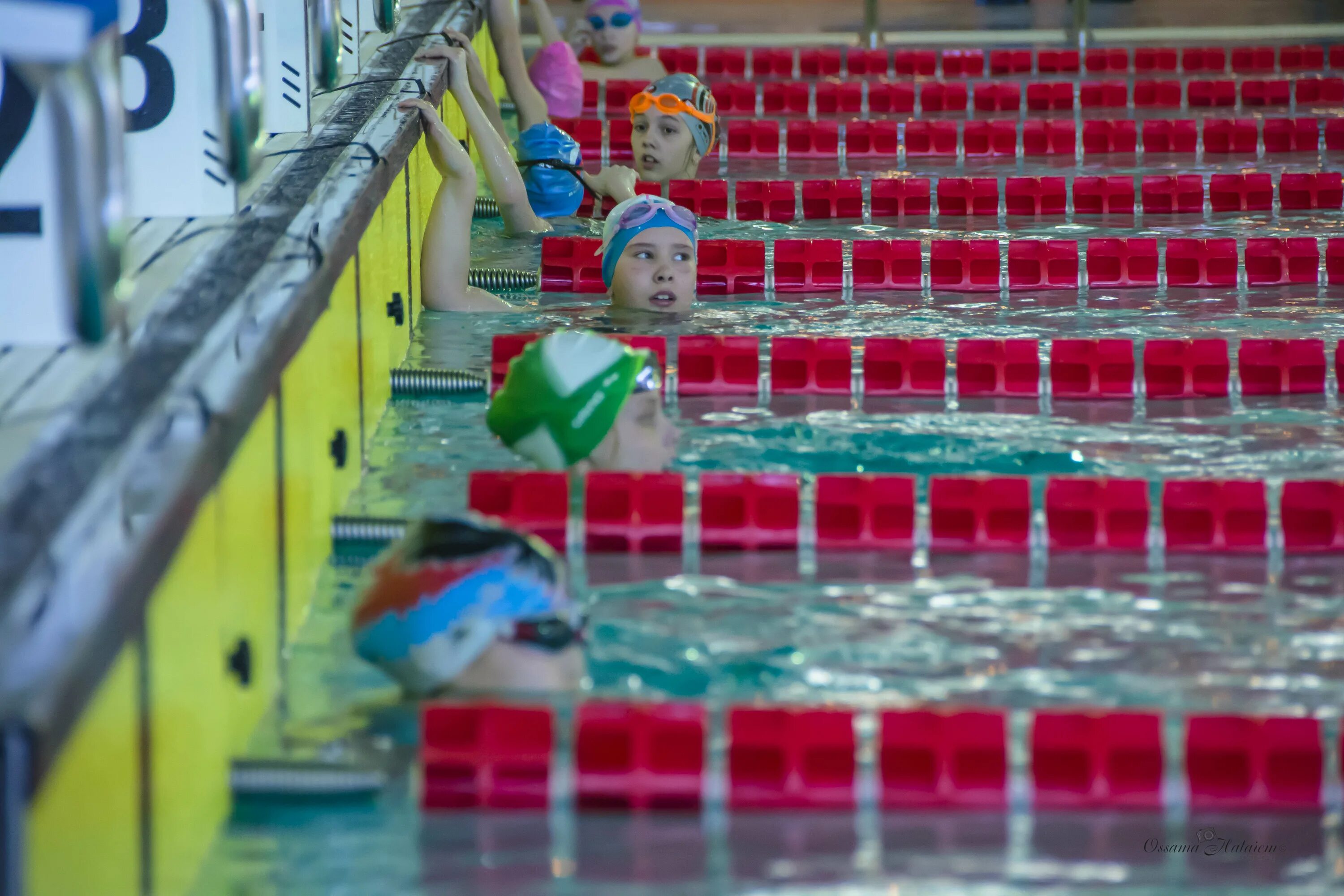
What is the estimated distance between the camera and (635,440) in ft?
14.1

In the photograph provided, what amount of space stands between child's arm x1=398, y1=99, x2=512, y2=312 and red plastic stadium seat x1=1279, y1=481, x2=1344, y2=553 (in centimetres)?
237

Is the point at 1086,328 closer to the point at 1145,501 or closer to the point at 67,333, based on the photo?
the point at 1145,501

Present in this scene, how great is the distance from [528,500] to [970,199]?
4053 millimetres

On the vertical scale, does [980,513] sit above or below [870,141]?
below

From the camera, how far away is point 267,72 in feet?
15.3

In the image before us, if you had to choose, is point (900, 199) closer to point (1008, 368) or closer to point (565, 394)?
point (1008, 368)

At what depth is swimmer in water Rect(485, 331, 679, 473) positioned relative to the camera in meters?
3.94

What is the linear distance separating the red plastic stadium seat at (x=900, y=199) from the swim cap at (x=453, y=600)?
4962 mm

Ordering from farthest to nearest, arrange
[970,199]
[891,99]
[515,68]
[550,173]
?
1. [891,99]
2. [515,68]
3. [970,199]
4. [550,173]

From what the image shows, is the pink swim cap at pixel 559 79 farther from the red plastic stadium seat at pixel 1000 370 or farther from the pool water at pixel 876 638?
the red plastic stadium seat at pixel 1000 370

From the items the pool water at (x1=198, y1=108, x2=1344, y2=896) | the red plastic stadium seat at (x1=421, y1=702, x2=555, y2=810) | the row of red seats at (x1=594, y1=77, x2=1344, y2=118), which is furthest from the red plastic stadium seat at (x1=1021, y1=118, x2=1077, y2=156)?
the red plastic stadium seat at (x1=421, y1=702, x2=555, y2=810)

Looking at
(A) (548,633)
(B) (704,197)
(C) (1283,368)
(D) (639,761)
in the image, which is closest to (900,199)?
(B) (704,197)

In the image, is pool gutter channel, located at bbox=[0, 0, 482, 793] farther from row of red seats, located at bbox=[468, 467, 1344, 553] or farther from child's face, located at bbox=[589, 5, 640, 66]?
child's face, located at bbox=[589, 5, 640, 66]

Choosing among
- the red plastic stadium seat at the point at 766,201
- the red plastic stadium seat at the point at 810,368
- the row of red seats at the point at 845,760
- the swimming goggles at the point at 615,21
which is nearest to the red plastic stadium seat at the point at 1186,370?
the red plastic stadium seat at the point at 810,368
